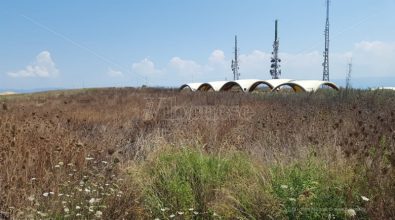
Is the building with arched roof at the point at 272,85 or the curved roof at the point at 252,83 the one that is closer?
the building with arched roof at the point at 272,85

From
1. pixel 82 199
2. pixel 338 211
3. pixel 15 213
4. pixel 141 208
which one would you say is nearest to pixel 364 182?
pixel 338 211

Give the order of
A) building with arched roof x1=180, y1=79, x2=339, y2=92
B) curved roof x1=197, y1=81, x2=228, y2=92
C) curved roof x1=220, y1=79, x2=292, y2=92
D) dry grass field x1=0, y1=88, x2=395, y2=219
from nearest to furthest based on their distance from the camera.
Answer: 1. dry grass field x1=0, y1=88, x2=395, y2=219
2. building with arched roof x1=180, y1=79, x2=339, y2=92
3. curved roof x1=220, y1=79, x2=292, y2=92
4. curved roof x1=197, y1=81, x2=228, y2=92

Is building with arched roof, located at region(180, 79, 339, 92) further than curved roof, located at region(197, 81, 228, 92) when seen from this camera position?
No

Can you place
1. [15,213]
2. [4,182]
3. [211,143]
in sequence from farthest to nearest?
[211,143]
[4,182]
[15,213]

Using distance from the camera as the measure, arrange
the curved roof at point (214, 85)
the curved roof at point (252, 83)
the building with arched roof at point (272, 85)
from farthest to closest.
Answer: the curved roof at point (214, 85) < the curved roof at point (252, 83) < the building with arched roof at point (272, 85)

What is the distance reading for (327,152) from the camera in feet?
15.3

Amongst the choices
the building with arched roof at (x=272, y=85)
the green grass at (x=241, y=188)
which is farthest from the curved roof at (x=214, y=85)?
the green grass at (x=241, y=188)

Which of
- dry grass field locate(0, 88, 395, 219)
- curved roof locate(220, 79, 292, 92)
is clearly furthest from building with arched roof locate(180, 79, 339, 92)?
dry grass field locate(0, 88, 395, 219)

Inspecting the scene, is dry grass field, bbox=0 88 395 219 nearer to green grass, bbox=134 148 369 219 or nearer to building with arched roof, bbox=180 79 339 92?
green grass, bbox=134 148 369 219

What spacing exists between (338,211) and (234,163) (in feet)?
5.99

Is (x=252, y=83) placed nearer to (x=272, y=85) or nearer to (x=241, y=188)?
→ (x=272, y=85)

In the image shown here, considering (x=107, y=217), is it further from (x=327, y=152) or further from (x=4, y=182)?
(x=327, y=152)

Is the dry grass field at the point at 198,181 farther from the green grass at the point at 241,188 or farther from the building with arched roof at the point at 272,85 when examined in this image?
the building with arched roof at the point at 272,85

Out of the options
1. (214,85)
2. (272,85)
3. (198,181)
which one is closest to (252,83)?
(272,85)
